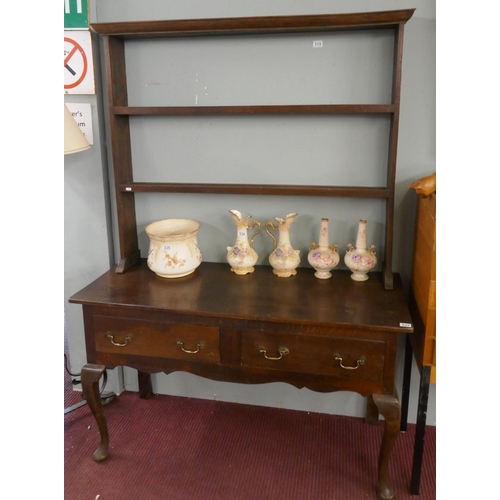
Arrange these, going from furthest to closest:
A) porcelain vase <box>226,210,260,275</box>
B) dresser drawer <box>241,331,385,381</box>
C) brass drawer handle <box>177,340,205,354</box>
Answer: porcelain vase <box>226,210,260,275</box> → brass drawer handle <box>177,340,205,354</box> → dresser drawer <box>241,331,385,381</box>

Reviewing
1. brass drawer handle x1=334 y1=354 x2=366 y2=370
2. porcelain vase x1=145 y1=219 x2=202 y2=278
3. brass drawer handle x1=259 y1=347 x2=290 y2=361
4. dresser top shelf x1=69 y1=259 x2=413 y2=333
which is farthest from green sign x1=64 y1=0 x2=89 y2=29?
brass drawer handle x1=334 y1=354 x2=366 y2=370

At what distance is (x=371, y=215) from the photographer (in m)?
1.92

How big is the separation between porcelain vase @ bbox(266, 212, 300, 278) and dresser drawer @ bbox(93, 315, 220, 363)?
402mm

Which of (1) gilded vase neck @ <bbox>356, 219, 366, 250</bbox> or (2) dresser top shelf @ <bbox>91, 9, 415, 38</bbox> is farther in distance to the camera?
(1) gilded vase neck @ <bbox>356, 219, 366, 250</bbox>

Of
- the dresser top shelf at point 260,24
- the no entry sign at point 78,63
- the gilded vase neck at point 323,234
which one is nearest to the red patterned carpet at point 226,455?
the gilded vase neck at point 323,234

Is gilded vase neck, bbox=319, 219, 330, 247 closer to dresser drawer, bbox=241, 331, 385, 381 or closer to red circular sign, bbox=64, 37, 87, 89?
dresser drawer, bbox=241, 331, 385, 381

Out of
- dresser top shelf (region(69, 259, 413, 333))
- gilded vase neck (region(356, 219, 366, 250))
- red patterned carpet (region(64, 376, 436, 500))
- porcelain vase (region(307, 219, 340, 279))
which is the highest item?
gilded vase neck (region(356, 219, 366, 250))

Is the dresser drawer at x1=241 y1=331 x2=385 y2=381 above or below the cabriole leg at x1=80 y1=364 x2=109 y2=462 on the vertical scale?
above

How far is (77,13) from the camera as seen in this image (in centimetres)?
186

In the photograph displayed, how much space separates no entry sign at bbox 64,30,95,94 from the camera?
1889 millimetres

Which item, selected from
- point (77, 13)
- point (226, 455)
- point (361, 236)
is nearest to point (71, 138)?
point (77, 13)
